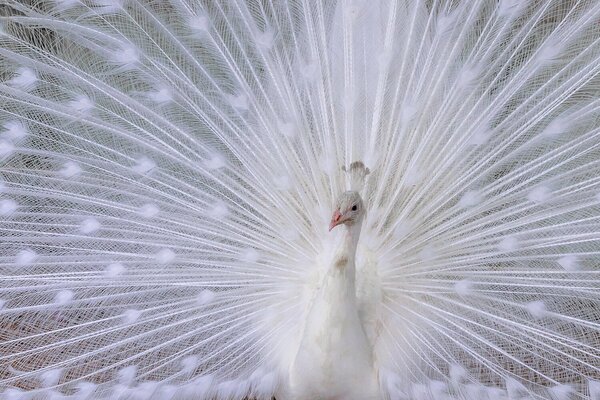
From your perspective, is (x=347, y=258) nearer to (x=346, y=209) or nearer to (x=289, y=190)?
(x=346, y=209)

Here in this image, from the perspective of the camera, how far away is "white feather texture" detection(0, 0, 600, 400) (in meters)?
2.51

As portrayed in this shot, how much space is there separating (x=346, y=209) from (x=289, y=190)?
451mm

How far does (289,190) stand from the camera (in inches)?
106

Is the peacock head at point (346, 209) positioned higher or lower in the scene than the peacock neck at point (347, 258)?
higher

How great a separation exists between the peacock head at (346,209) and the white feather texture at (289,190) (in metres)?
0.26

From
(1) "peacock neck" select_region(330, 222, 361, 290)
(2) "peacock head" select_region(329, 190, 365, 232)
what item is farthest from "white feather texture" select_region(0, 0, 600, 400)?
(2) "peacock head" select_region(329, 190, 365, 232)

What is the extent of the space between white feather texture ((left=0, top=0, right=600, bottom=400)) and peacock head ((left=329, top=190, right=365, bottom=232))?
0.85ft

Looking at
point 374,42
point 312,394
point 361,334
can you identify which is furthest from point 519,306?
point 374,42

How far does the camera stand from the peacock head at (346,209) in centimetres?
226

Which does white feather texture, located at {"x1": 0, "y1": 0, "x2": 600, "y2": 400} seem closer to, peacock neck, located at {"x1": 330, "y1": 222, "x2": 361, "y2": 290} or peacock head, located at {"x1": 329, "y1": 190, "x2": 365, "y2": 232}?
peacock neck, located at {"x1": 330, "y1": 222, "x2": 361, "y2": 290}

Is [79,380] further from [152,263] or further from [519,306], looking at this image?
[519,306]

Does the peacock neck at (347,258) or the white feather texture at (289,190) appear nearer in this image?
the peacock neck at (347,258)

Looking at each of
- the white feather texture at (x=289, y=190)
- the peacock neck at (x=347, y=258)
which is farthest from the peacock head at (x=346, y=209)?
the white feather texture at (x=289, y=190)

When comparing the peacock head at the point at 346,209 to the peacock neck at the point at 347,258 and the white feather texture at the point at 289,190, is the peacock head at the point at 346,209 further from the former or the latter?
the white feather texture at the point at 289,190
